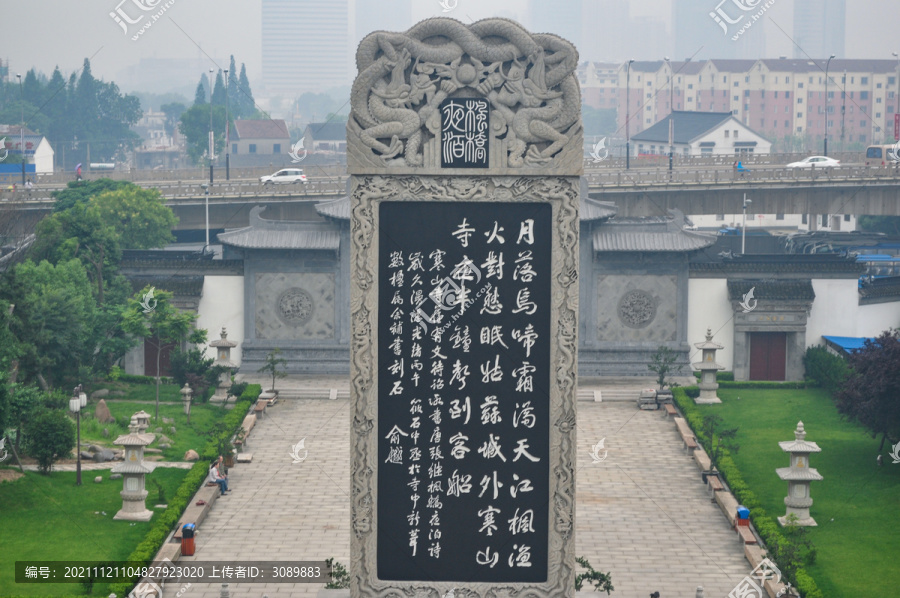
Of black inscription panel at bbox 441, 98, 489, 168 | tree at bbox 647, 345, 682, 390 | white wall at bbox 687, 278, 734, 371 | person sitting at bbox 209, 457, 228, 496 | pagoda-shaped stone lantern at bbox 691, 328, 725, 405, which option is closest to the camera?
black inscription panel at bbox 441, 98, 489, 168

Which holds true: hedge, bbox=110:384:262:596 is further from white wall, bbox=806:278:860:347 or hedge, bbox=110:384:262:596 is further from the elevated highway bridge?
the elevated highway bridge

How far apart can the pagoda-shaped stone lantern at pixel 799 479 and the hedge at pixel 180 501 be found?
1242cm

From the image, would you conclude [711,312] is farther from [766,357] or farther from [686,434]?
[686,434]

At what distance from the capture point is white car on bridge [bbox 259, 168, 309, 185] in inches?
2596

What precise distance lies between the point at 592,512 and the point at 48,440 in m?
12.0

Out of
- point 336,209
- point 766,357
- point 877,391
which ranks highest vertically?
point 336,209

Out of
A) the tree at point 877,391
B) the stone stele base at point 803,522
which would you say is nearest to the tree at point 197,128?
the tree at point 877,391

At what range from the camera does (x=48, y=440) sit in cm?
2947

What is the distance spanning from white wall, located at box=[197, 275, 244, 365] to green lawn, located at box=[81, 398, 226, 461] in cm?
509

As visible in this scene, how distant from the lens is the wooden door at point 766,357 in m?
42.5

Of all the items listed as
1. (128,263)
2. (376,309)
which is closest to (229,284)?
(128,263)

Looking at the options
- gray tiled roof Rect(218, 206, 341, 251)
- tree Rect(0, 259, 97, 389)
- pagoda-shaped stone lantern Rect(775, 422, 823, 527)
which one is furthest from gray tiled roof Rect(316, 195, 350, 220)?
pagoda-shaped stone lantern Rect(775, 422, 823, 527)

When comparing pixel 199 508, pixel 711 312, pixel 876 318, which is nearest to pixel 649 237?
pixel 711 312

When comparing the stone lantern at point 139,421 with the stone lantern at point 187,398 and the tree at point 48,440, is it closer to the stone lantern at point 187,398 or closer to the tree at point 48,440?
the tree at point 48,440
